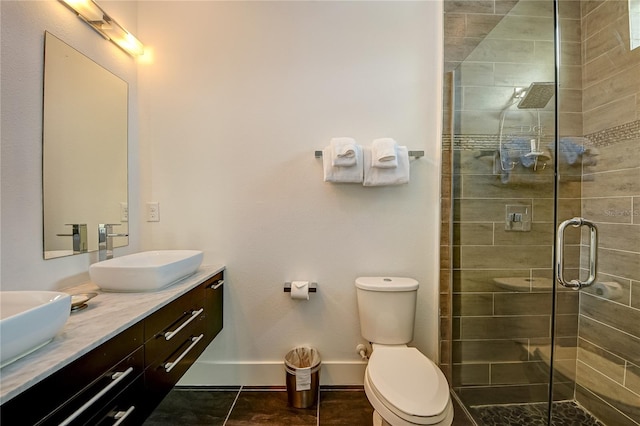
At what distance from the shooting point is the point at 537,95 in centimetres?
140

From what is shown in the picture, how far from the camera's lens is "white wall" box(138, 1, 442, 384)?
1677 millimetres

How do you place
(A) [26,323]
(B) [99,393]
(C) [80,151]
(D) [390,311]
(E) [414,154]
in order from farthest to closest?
(E) [414,154] < (D) [390,311] < (C) [80,151] < (B) [99,393] < (A) [26,323]

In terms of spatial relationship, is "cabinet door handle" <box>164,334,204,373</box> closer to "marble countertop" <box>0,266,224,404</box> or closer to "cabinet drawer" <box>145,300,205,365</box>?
"cabinet drawer" <box>145,300,205,365</box>

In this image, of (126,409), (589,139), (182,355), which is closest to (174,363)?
(182,355)

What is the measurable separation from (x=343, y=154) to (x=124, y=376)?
1323 millimetres

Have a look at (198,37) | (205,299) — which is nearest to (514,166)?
(205,299)

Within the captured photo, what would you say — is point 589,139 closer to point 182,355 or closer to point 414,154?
point 414,154

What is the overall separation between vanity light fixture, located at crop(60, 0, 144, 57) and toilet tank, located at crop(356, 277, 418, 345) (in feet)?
6.52

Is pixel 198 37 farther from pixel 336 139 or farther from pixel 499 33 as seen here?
pixel 499 33

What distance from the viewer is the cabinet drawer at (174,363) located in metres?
1.00

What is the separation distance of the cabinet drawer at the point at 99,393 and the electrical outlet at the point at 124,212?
A: 37.1 inches

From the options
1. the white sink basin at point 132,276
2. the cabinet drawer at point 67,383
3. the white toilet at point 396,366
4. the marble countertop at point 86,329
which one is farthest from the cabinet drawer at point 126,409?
the white toilet at point 396,366

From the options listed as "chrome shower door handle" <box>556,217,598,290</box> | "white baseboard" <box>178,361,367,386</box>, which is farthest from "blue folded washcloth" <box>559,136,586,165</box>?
"white baseboard" <box>178,361,367,386</box>

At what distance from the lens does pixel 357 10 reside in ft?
5.49
